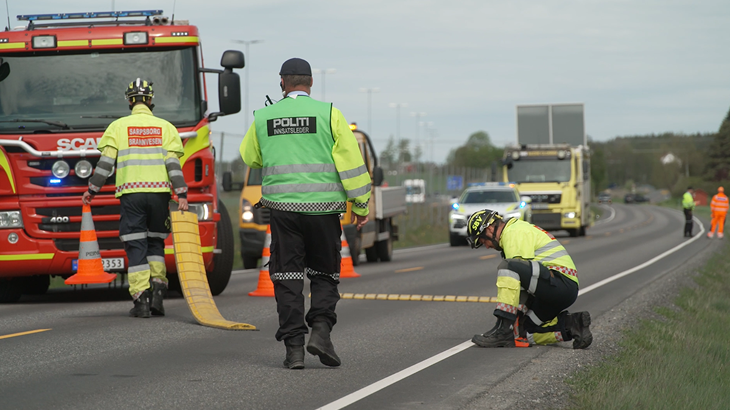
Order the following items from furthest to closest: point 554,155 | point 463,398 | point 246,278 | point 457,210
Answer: point 554,155, point 457,210, point 246,278, point 463,398

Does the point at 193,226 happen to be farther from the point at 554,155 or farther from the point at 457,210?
the point at 554,155

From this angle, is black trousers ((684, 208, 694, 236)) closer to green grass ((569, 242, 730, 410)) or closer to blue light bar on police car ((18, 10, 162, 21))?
green grass ((569, 242, 730, 410))

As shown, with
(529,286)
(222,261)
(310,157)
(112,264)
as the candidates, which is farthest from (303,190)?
(222,261)

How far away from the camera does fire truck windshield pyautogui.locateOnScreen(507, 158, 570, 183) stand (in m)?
31.8

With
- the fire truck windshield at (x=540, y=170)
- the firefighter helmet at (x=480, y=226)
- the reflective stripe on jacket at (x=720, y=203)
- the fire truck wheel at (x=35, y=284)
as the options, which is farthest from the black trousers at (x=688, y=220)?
the firefighter helmet at (x=480, y=226)

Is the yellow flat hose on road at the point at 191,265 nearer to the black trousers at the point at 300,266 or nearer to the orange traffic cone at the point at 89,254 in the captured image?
the orange traffic cone at the point at 89,254

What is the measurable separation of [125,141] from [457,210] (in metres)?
19.8

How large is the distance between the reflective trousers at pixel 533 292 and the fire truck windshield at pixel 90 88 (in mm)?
4597

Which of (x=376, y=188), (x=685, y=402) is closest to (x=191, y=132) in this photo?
(x=685, y=402)

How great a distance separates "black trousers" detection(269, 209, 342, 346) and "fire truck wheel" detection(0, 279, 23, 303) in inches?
235

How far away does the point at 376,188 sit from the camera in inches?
760

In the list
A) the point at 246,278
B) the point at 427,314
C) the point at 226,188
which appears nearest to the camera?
the point at 427,314

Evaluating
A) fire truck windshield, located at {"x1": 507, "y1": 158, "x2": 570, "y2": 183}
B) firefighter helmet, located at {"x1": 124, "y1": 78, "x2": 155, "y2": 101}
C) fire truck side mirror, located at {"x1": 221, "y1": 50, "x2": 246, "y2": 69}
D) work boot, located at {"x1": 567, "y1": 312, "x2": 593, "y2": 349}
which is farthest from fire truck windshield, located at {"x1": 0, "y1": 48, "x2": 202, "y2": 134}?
fire truck windshield, located at {"x1": 507, "y1": 158, "x2": 570, "y2": 183}

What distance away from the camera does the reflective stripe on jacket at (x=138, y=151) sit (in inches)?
355
